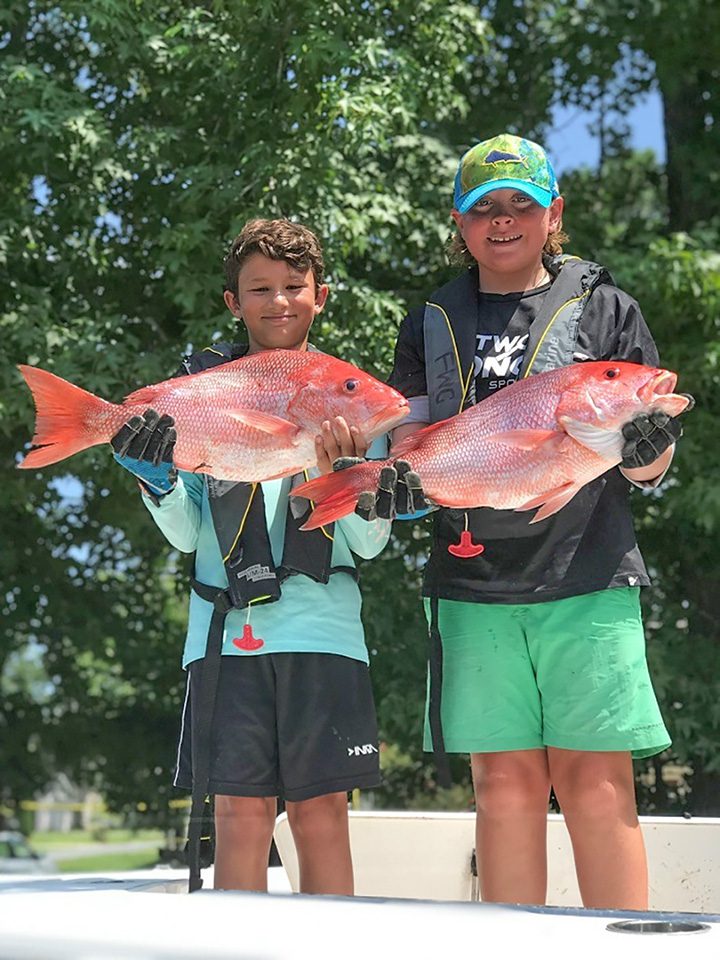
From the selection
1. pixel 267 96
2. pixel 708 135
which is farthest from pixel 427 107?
pixel 708 135

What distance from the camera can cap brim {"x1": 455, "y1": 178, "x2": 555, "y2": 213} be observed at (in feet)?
11.6

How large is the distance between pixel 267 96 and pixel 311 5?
2.89 feet

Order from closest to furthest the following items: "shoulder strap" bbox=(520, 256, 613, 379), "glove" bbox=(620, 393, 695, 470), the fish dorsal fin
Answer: "glove" bbox=(620, 393, 695, 470) < the fish dorsal fin < "shoulder strap" bbox=(520, 256, 613, 379)

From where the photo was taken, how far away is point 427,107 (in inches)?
418

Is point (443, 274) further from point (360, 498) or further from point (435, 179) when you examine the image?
point (360, 498)

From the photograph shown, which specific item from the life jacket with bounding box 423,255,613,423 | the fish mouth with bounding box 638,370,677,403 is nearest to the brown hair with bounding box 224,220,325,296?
the life jacket with bounding box 423,255,613,423

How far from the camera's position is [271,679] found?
358 centimetres

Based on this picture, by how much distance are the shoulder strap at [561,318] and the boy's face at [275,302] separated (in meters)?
0.67

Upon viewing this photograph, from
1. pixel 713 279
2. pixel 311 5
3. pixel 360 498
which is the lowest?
pixel 360 498

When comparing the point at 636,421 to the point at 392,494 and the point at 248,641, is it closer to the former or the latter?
the point at 392,494

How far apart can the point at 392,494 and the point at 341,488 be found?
0.12 m

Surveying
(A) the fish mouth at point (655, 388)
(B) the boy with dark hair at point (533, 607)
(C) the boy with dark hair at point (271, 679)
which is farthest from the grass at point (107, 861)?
(A) the fish mouth at point (655, 388)

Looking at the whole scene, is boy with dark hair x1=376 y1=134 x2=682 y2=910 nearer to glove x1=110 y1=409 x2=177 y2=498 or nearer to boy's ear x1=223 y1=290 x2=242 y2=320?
boy's ear x1=223 y1=290 x2=242 y2=320

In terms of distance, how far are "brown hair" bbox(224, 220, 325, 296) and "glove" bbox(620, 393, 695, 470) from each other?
4.05 ft
